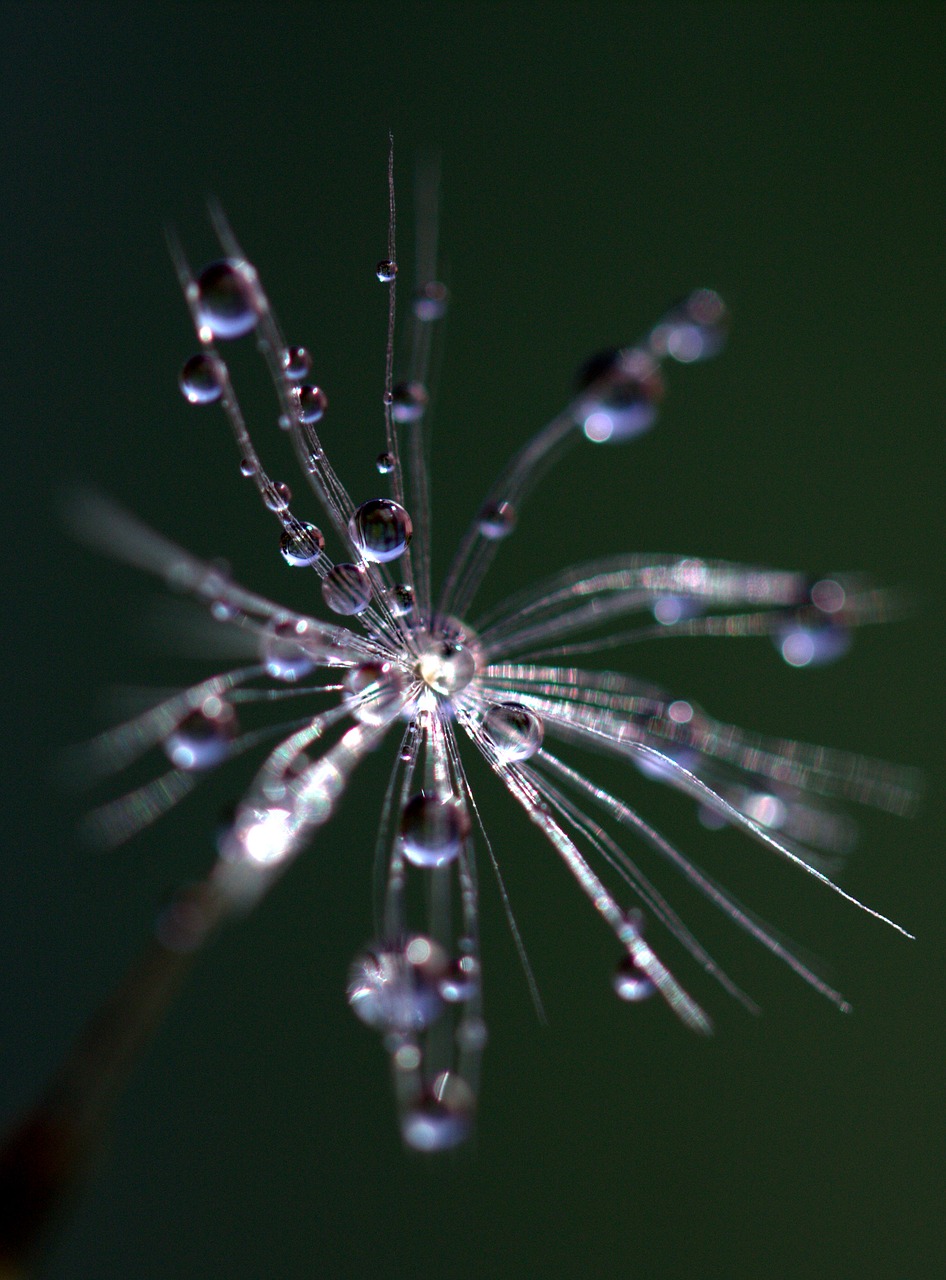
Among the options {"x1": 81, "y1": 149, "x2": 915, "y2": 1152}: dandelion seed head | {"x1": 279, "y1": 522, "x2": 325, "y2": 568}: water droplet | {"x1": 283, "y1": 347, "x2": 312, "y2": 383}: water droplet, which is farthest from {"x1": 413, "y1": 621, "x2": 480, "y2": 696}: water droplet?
{"x1": 283, "y1": 347, "x2": 312, "y2": 383}: water droplet

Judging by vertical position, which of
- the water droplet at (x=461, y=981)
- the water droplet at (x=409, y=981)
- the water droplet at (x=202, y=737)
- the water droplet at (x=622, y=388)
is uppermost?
the water droplet at (x=622, y=388)

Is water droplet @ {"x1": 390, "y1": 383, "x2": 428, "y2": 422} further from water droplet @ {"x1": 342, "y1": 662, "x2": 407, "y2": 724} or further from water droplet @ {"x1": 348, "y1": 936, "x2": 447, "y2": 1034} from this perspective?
water droplet @ {"x1": 348, "y1": 936, "x2": 447, "y2": 1034}

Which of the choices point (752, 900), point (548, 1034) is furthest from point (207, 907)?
point (752, 900)

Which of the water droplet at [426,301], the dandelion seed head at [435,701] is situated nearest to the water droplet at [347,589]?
the dandelion seed head at [435,701]

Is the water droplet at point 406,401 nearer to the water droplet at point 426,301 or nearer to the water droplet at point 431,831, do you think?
the water droplet at point 426,301

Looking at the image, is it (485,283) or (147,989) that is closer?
(147,989)

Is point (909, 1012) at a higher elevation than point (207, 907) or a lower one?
higher

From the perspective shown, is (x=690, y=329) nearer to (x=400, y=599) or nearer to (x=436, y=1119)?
(x=400, y=599)

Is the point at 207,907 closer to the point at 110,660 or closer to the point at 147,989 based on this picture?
the point at 147,989
